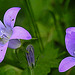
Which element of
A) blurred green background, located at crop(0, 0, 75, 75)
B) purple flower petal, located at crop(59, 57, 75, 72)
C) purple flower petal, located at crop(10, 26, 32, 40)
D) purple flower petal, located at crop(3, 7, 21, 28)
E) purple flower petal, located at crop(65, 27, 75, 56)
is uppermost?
purple flower petal, located at crop(3, 7, 21, 28)

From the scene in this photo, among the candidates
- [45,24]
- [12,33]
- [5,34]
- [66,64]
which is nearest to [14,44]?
[12,33]

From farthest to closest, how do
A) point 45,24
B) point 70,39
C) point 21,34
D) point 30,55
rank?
point 45,24, point 30,55, point 70,39, point 21,34

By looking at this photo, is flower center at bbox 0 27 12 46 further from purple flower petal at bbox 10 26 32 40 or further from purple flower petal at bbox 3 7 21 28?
purple flower petal at bbox 10 26 32 40

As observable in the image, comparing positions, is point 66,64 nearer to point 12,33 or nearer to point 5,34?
point 12,33

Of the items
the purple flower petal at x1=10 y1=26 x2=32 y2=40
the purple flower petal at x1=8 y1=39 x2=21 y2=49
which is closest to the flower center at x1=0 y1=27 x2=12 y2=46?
the purple flower petal at x1=8 y1=39 x2=21 y2=49

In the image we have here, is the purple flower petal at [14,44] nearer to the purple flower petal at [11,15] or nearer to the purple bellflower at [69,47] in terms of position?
the purple flower petal at [11,15]

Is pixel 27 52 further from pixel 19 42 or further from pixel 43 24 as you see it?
pixel 43 24

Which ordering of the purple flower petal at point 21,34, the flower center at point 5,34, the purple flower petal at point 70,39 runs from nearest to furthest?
the purple flower petal at point 21,34, the purple flower petal at point 70,39, the flower center at point 5,34

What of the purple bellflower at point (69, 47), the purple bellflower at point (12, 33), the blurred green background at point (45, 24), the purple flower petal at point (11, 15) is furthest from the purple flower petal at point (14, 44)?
the blurred green background at point (45, 24)

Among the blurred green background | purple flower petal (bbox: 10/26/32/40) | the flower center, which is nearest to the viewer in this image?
purple flower petal (bbox: 10/26/32/40)
